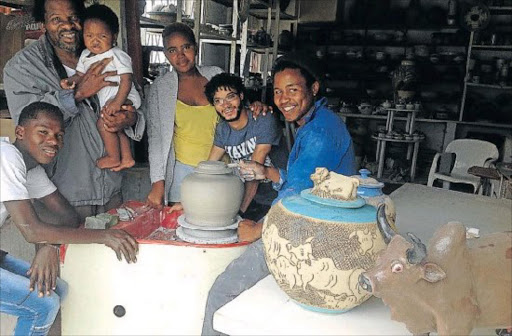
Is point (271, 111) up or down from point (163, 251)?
up

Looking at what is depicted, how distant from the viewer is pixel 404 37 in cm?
712

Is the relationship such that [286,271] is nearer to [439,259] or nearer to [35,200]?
[439,259]

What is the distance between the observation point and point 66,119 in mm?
1886

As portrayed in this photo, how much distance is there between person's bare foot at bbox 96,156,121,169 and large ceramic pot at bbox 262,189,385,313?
1105 mm

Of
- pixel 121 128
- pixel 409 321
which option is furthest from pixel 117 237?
pixel 409 321

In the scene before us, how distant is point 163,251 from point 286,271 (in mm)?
902

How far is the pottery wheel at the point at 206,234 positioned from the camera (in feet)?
6.54

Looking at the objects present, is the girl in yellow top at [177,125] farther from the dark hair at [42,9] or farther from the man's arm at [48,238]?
the dark hair at [42,9]

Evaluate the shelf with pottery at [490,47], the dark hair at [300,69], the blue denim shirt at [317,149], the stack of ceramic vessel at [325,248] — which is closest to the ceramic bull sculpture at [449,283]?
the stack of ceramic vessel at [325,248]

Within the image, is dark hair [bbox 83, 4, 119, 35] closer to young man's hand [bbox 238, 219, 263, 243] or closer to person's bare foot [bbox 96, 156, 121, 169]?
person's bare foot [bbox 96, 156, 121, 169]

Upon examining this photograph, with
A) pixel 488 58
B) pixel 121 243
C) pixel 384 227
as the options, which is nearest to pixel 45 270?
pixel 121 243

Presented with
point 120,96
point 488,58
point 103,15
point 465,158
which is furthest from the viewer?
point 488,58

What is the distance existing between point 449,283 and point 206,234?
47.2 inches

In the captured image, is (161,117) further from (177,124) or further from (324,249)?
(324,249)
